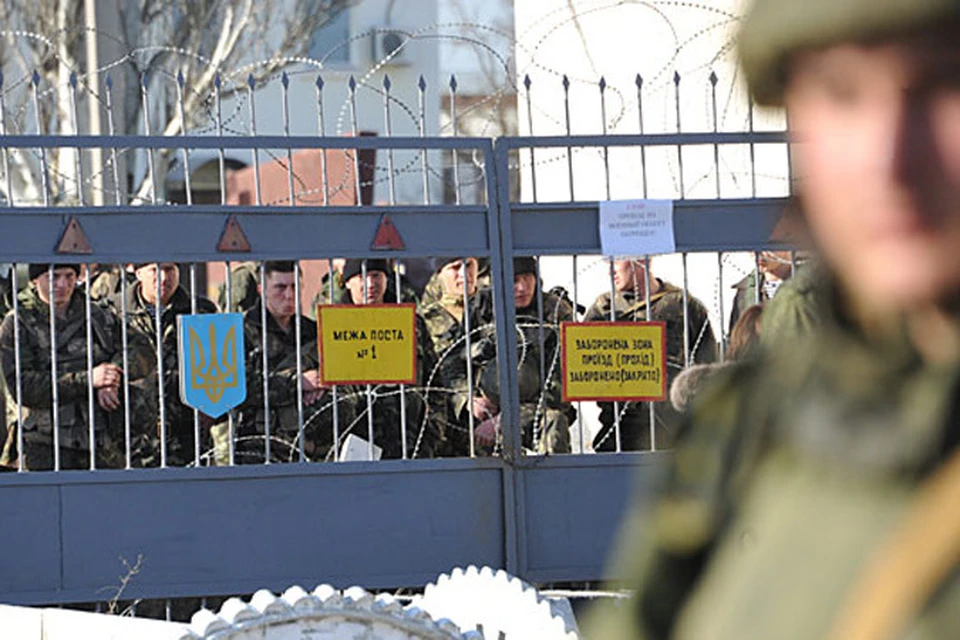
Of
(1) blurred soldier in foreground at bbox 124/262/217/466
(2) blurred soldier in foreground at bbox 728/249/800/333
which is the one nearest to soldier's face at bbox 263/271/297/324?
(1) blurred soldier in foreground at bbox 124/262/217/466

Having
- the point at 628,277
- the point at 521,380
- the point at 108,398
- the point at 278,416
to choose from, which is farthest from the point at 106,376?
the point at 628,277

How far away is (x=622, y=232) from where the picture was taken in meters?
7.08

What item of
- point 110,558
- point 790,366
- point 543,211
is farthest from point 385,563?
point 790,366

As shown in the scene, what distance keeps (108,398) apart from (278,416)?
65 centimetres

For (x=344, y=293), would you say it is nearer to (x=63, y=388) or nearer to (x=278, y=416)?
(x=278, y=416)

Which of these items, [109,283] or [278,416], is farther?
[109,283]

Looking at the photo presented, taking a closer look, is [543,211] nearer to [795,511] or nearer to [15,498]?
[15,498]

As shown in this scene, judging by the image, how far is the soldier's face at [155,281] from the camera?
7330mm

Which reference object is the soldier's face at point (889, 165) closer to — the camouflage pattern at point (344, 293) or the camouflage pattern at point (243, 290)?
the camouflage pattern at point (243, 290)

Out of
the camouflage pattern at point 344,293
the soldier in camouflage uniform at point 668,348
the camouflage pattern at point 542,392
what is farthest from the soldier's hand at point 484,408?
the camouflage pattern at point 344,293

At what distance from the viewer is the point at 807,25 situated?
1.06 meters

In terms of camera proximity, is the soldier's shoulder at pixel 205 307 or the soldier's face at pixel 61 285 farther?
the soldier's shoulder at pixel 205 307

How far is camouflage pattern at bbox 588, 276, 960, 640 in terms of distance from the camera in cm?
103

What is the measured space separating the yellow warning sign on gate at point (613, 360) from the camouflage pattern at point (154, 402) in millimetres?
1413
